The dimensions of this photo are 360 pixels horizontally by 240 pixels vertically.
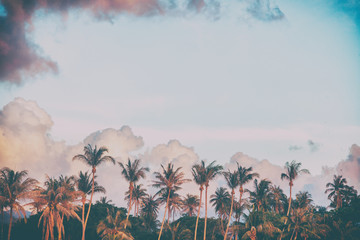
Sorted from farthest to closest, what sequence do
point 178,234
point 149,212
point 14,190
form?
point 149,212, point 178,234, point 14,190

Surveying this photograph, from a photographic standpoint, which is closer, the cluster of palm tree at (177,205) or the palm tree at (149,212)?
the cluster of palm tree at (177,205)

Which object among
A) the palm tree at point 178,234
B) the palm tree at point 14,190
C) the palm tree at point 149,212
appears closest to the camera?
the palm tree at point 14,190

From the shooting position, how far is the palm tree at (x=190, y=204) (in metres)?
90.8

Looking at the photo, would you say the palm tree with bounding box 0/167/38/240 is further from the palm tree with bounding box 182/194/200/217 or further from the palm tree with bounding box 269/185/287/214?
the palm tree with bounding box 269/185/287/214

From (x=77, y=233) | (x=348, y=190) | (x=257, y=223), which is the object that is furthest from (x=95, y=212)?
(x=348, y=190)

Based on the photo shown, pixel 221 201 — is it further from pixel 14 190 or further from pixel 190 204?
pixel 14 190

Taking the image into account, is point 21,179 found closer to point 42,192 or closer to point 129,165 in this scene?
point 42,192

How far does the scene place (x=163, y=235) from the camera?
2825 inches

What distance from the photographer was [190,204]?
3580 inches

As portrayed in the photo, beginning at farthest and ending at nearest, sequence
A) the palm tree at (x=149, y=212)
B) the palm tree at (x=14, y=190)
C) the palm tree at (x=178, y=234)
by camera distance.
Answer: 1. the palm tree at (x=149, y=212)
2. the palm tree at (x=178, y=234)
3. the palm tree at (x=14, y=190)

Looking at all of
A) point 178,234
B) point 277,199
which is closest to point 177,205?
point 178,234

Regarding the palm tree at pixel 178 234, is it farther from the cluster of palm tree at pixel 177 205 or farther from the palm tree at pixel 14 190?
the palm tree at pixel 14 190

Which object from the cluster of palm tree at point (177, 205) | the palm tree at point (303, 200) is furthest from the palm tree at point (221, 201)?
the palm tree at point (303, 200)

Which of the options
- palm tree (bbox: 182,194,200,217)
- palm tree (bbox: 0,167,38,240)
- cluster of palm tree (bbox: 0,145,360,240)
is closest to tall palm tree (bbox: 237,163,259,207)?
cluster of palm tree (bbox: 0,145,360,240)
